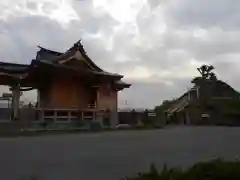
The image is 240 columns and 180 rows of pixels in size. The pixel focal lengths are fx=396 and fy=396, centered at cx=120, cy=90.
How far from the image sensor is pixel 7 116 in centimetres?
2289

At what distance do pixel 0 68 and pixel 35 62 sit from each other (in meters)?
2.21

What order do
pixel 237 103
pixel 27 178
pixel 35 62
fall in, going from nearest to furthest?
pixel 27 178
pixel 35 62
pixel 237 103

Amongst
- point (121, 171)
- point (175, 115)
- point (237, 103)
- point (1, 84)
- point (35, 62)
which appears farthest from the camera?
point (175, 115)

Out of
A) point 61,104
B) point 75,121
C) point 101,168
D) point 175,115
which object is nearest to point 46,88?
point 61,104

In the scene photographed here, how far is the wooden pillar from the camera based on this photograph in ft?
71.3

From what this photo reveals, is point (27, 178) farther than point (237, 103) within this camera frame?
No

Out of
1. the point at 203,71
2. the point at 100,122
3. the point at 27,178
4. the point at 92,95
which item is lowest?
the point at 27,178

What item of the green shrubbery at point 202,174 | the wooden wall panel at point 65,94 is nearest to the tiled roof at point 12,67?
the wooden wall panel at point 65,94

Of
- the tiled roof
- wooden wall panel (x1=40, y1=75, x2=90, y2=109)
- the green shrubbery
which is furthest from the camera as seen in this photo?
wooden wall panel (x1=40, y1=75, x2=90, y2=109)

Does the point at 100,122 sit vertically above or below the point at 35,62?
below

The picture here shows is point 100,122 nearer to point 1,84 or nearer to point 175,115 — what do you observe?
point 1,84

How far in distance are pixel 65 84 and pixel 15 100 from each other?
10.3 ft

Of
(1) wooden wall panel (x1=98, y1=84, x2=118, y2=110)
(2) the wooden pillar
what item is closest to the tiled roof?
(2) the wooden pillar

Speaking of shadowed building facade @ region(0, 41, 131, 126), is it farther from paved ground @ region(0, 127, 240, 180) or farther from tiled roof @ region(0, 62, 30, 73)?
paved ground @ region(0, 127, 240, 180)
